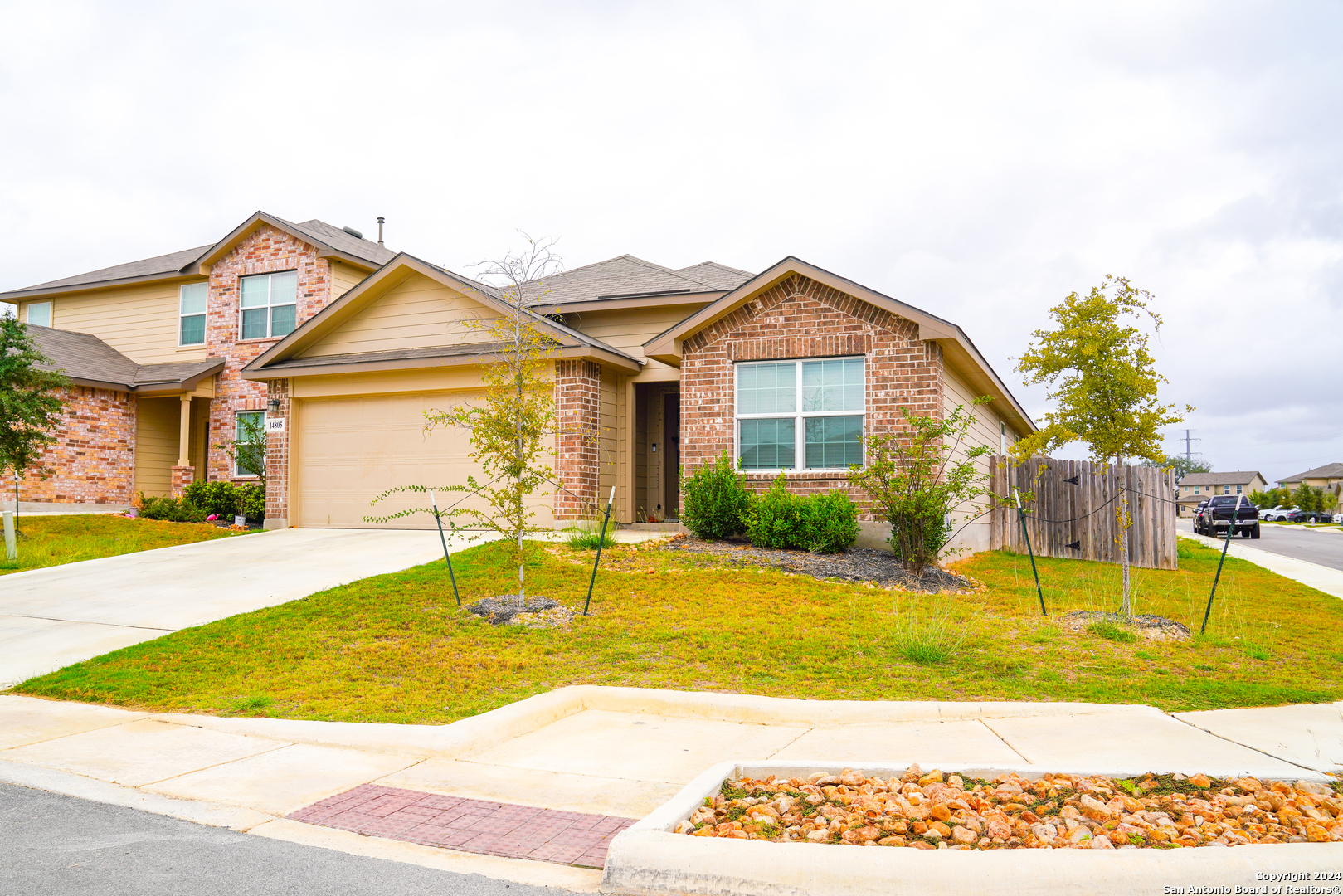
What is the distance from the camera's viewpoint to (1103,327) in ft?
31.8

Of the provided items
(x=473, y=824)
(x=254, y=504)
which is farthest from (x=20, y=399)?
(x=473, y=824)

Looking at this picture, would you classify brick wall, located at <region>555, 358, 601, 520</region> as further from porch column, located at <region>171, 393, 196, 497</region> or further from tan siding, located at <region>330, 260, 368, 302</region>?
porch column, located at <region>171, 393, 196, 497</region>

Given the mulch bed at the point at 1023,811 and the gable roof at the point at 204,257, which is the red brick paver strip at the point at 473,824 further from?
the gable roof at the point at 204,257

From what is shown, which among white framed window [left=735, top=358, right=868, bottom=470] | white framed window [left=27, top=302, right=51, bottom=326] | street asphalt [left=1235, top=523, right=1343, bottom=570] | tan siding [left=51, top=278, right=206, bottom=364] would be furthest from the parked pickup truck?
white framed window [left=27, top=302, right=51, bottom=326]

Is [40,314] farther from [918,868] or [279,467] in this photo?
[918,868]

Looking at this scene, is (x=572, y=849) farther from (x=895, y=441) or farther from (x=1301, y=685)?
(x=895, y=441)

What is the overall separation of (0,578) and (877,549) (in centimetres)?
1293

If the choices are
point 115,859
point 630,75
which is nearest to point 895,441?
point 630,75

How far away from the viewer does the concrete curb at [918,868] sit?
10.1ft

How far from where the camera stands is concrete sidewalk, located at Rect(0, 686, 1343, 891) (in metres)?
4.48

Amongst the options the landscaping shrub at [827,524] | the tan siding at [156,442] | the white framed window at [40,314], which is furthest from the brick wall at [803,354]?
the white framed window at [40,314]

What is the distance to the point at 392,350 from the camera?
16.9 metres

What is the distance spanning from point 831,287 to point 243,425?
48.0 ft

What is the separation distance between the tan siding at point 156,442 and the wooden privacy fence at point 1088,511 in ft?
67.8
